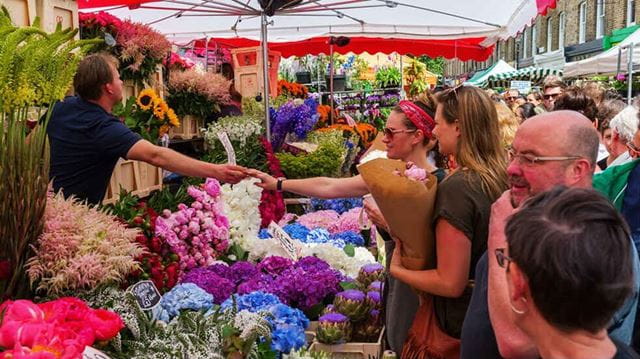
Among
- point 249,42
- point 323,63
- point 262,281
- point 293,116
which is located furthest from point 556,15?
point 262,281

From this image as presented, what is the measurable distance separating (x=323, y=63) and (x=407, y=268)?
13.2 metres

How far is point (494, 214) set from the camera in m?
1.71

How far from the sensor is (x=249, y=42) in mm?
10883

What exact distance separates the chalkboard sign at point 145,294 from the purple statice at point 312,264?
135cm

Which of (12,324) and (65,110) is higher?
(65,110)

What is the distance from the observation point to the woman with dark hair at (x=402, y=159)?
2.59 meters

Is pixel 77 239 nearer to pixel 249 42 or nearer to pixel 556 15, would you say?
pixel 249 42

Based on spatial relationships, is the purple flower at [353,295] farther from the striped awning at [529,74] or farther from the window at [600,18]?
the window at [600,18]

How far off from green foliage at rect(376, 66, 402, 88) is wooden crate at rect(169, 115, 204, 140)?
860cm

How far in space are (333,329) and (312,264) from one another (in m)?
0.74

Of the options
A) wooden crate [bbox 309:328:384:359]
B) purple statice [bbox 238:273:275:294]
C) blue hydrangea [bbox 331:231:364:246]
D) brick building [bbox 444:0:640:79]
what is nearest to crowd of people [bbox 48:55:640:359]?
wooden crate [bbox 309:328:384:359]

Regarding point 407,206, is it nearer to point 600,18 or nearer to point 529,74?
point 529,74

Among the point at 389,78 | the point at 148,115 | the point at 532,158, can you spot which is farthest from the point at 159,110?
the point at 389,78

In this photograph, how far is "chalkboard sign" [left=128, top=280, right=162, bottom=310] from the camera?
2188 millimetres
